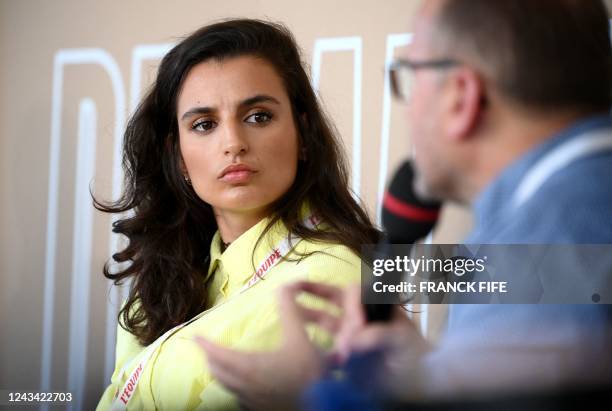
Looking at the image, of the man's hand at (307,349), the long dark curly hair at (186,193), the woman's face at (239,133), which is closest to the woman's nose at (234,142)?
the woman's face at (239,133)

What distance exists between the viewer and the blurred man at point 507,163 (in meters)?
0.71

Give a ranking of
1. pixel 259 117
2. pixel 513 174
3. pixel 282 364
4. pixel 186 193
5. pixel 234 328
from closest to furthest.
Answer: pixel 513 174, pixel 282 364, pixel 234 328, pixel 259 117, pixel 186 193

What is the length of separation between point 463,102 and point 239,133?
600 mm

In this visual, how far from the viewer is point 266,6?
185 cm

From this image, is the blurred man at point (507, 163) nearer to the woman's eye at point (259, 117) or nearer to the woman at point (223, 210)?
the woman at point (223, 210)

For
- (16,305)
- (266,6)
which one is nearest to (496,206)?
(266,6)

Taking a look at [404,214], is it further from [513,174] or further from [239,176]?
[239,176]

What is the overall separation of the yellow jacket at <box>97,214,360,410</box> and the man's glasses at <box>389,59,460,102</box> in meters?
0.42

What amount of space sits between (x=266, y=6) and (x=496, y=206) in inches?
47.6

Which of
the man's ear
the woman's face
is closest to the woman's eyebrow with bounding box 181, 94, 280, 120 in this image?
the woman's face

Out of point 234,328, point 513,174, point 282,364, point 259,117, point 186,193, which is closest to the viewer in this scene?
point 513,174
